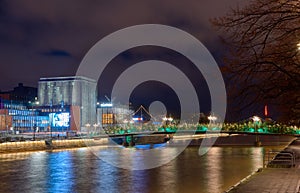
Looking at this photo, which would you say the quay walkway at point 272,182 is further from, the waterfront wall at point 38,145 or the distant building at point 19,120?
the distant building at point 19,120

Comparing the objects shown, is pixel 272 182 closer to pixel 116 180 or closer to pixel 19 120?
pixel 116 180

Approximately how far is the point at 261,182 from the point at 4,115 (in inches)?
5641

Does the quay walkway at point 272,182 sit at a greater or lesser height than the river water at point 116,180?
greater

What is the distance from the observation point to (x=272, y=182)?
1953 centimetres

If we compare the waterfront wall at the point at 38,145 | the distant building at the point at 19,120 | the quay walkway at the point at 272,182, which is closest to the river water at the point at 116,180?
the quay walkway at the point at 272,182

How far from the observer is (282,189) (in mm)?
17078

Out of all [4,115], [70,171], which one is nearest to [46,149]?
[70,171]

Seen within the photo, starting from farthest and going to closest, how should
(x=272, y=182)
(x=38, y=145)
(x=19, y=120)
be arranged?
(x=19, y=120), (x=38, y=145), (x=272, y=182)

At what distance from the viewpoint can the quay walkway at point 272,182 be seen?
671 inches

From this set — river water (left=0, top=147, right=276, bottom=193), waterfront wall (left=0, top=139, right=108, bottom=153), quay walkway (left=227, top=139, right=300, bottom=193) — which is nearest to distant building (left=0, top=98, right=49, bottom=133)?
waterfront wall (left=0, top=139, right=108, bottom=153)

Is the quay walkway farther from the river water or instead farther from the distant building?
the distant building

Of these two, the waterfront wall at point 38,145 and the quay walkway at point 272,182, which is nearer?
the quay walkway at point 272,182

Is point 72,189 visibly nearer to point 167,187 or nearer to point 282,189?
point 167,187

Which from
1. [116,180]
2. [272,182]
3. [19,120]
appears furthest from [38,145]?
[19,120]
